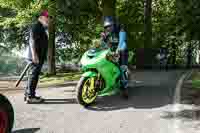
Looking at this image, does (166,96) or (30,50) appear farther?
(166,96)

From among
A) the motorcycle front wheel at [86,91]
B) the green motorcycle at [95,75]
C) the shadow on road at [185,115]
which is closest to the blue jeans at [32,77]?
the green motorcycle at [95,75]

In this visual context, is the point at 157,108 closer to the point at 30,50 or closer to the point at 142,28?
the point at 30,50

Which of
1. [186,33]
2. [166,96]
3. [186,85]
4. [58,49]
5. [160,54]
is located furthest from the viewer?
[58,49]

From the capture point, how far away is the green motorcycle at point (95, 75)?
7.76 metres

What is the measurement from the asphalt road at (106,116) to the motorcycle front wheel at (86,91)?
175 mm

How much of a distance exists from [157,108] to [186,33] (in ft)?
36.8

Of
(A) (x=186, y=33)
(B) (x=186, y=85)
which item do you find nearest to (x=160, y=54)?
(A) (x=186, y=33)

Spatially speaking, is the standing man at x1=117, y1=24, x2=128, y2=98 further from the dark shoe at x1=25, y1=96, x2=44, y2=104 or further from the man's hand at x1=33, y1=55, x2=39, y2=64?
the dark shoe at x1=25, y1=96, x2=44, y2=104

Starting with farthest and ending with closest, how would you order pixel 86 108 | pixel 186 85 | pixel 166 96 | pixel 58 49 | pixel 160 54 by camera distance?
pixel 58 49 → pixel 160 54 → pixel 186 85 → pixel 166 96 → pixel 86 108

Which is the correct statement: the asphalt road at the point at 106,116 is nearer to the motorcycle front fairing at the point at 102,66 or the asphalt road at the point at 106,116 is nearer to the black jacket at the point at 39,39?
the motorcycle front fairing at the point at 102,66

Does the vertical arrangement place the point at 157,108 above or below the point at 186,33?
below

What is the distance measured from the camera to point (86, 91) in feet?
25.7

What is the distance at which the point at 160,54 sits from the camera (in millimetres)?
23656

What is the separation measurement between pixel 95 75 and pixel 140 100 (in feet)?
4.66
